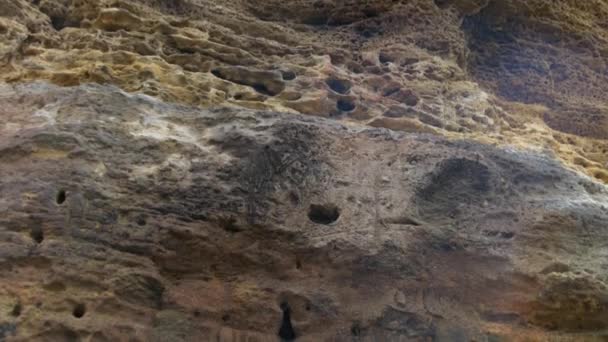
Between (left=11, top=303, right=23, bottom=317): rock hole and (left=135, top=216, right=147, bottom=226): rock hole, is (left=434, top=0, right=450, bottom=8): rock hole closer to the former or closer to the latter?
(left=135, top=216, right=147, bottom=226): rock hole

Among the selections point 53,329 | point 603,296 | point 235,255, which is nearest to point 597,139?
point 603,296

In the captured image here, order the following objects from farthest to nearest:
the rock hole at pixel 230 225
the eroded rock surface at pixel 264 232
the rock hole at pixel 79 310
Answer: the rock hole at pixel 230 225, the eroded rock surface at pixel 264 232, the rock hole at pixel 79 310

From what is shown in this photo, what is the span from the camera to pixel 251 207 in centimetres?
424

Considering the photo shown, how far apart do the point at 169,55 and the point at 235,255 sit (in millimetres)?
2321

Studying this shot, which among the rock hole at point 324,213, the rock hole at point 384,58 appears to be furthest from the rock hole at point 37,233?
the rock hole at point 384,58

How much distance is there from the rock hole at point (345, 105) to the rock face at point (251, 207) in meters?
0.03

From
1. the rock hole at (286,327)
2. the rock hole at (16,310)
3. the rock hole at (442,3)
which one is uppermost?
the rock hole at (442,3)

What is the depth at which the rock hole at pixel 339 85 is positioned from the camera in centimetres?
601

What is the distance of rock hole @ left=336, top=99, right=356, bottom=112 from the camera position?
5.83 m

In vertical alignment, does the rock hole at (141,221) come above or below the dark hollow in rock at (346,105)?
below

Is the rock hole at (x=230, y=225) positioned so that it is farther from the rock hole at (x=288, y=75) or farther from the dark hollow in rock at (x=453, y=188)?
the rock hole at (x=288, y=75)

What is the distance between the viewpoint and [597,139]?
22.5ft

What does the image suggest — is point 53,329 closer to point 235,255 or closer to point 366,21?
point 235,255

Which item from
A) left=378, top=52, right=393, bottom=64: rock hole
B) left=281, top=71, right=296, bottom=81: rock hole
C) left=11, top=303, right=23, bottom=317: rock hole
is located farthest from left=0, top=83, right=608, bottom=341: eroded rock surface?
left=378, top=52, right=393, bottom=64: rock hole
